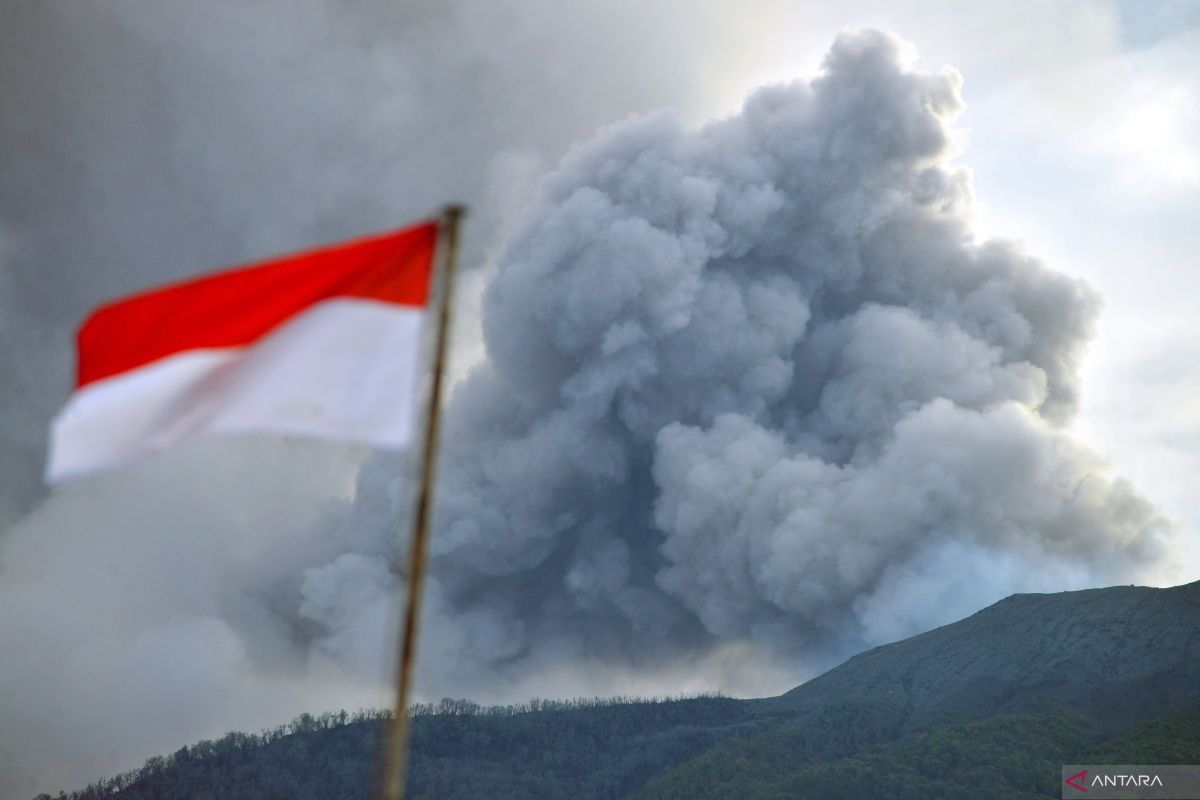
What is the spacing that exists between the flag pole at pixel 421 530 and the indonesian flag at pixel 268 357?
1.37 ft

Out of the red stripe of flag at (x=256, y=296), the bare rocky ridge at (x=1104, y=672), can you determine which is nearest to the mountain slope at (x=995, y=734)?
the bare rocky ridge at (x=1104, y=672)

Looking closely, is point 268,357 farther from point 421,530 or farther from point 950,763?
point 950,763

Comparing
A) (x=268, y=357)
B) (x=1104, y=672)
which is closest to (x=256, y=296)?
(x=268, y=357)

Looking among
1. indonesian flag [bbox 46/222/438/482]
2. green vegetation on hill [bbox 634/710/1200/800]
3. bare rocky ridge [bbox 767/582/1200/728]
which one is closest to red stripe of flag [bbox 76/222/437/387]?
indonesian flag [bbox 46/222/438/482]

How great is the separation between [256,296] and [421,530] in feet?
10.2

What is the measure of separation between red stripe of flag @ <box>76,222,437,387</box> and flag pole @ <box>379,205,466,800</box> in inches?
23.0

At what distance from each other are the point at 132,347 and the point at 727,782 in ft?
572

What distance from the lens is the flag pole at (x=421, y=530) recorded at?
9.00 meters

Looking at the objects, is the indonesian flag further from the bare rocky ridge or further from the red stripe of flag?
the bare rocky ridge

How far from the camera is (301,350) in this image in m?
10.6

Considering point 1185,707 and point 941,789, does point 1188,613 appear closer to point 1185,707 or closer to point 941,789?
point 1185,707

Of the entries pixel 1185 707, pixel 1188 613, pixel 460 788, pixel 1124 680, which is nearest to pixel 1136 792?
pixel 1185 707

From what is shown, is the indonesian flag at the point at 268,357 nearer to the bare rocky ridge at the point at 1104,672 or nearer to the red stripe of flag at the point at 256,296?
the red stripe of flag at the point at 256,296

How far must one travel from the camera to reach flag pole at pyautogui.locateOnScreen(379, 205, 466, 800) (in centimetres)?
900
